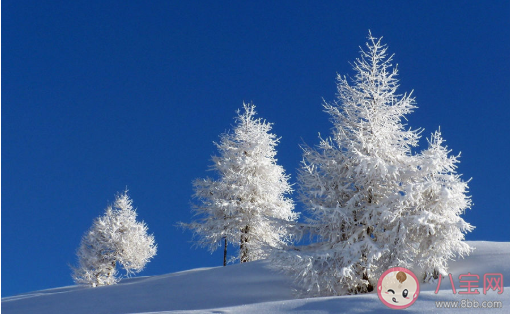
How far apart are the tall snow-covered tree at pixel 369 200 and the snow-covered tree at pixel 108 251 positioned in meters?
20.6

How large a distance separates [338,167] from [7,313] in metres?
12.9

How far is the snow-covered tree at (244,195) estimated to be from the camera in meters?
23.4

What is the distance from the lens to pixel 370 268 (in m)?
14.3

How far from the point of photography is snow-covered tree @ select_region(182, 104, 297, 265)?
23406mm

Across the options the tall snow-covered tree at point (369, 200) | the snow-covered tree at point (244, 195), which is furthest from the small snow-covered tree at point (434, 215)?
the snow-covered tree at point (244, 195)

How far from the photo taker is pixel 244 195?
23.8 meters

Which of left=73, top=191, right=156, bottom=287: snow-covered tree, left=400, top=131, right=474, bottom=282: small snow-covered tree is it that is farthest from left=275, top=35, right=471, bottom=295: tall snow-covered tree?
left=73, top=191, right=156, bottom=287: snow-covered tree

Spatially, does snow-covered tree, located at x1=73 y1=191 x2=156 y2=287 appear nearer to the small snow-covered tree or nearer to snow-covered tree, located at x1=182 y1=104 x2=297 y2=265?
snow-covered tree, located at x1=182 y1=104 x2=297 y2=265

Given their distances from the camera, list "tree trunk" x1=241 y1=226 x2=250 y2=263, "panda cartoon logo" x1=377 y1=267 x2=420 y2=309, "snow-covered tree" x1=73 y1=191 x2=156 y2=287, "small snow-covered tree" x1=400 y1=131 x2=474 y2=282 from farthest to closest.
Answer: "snow-covered tree" x1=73 y1=191 x2=156 y2=287 < "tree trunk" x1=241 y1=226 x2=250 y2=263 < "small snow-covered tree" x1=400 y1=131 x2=474 y2=282 < "panda cartoon logo" x1=377 y1=267 x2=420 y2=309

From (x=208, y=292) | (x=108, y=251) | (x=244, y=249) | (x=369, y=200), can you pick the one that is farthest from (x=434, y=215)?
(x=108, y=251)

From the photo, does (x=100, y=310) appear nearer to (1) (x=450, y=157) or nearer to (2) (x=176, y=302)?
(2) (x=176, y=302)

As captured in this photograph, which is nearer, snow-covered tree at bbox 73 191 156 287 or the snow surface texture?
the snow surface texture

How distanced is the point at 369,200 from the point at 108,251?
22905mm

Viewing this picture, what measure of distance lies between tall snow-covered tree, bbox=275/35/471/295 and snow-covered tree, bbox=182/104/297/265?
893cm
